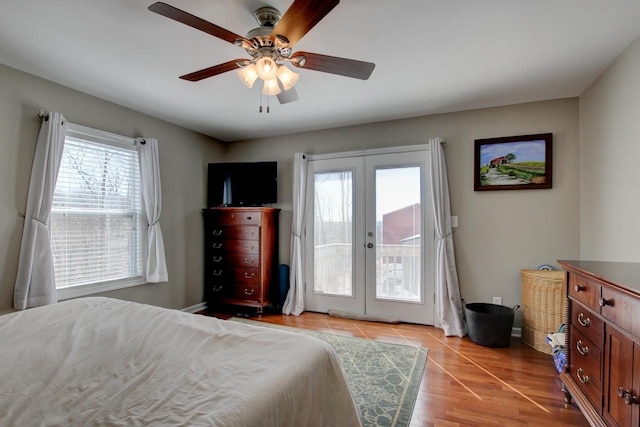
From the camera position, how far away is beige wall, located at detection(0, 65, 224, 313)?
2.37 m

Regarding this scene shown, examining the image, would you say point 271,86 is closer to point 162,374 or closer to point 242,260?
point 162,374

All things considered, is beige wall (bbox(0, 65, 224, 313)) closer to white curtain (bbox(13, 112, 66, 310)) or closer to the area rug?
white curtain (bbox(13, 112, 66, 310))

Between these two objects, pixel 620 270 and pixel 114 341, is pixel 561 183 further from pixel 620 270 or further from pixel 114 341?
pixel 114 341

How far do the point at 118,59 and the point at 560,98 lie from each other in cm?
387

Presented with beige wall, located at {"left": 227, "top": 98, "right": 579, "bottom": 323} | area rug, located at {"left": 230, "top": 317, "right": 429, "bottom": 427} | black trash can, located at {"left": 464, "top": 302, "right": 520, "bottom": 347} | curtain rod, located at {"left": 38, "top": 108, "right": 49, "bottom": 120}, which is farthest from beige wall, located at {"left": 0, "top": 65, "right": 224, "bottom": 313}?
black trash can, located at {"left": 464, "top": 302, "right": 520, "bottom": 347}

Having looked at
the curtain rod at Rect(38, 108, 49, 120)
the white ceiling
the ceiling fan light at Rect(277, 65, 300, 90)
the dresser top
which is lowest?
the dresser top

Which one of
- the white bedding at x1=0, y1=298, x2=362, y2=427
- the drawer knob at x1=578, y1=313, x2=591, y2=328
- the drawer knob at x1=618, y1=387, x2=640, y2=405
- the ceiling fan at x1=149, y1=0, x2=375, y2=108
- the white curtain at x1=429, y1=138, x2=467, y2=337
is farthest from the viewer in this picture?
the white curtain at x1=429, y1=138, x2=467, y2=337

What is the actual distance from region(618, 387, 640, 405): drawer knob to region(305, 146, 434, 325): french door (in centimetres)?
208

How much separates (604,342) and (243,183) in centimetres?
368

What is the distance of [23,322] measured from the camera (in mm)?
1548

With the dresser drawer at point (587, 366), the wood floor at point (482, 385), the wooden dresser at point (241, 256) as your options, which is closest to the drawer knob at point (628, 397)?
the dresser drawer at point (587, 366)

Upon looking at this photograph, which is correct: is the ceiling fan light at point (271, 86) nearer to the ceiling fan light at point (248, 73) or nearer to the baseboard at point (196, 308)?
the ceiling fan light at point (248, 73)

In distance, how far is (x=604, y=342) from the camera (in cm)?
151

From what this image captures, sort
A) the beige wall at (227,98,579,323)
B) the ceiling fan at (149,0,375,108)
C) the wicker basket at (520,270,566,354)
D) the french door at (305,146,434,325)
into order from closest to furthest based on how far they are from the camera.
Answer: the ceiling fan at (149,0,375,108) < the wicker basket at (520,270,566,354) < the beige wall at (227,98,579,323) < the french door at (305,146,434,325)
